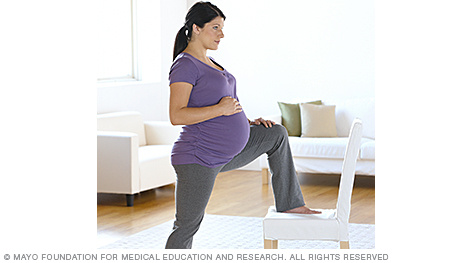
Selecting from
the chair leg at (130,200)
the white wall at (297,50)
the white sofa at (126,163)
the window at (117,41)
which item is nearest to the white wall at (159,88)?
the window at (117,41)

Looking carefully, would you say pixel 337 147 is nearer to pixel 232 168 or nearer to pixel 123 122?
pixel 123 122

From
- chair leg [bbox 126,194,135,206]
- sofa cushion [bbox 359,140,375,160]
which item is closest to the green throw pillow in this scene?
sofa cushion [bbox 359,140,375,160]

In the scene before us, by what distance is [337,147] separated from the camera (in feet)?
20.6

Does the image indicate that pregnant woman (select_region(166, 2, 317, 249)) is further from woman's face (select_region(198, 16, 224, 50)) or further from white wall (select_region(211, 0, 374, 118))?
white wall (select_region(211, 0, 374, 118))

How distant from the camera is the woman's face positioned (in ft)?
8.88

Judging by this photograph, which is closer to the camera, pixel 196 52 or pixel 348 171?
pixel 196 52

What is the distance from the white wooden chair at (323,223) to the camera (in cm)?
296

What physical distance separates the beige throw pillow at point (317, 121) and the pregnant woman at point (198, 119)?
12.8 feet

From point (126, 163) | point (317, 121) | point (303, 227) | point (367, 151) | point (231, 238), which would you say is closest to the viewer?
point (303, 227)

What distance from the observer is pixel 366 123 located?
6824mm

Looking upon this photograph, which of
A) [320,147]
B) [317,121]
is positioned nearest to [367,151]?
[320,147]

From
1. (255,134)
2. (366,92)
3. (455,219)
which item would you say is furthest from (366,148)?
(455,219)

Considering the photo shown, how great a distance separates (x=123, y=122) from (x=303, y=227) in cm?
375

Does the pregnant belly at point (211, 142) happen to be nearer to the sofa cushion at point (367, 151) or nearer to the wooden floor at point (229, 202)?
the wooden floor at point (229, 202)
